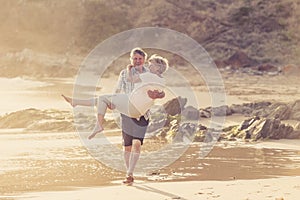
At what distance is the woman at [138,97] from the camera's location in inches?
255

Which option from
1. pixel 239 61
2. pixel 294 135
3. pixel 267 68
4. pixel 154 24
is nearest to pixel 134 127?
pixel 294 135

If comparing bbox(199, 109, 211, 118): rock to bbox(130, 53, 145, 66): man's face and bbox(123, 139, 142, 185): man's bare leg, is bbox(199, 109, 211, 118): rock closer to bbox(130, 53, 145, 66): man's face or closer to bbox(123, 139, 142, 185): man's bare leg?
bbox(123, 139, 142, 185): man's bare leg

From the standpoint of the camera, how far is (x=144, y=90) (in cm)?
652

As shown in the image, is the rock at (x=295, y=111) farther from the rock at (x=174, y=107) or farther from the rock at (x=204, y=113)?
the rock at (x=174, y=107)

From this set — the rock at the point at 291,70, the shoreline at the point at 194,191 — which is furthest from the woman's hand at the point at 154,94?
the rock at the point at 291,70

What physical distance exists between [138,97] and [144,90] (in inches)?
4.0

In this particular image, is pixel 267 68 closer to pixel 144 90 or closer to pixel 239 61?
pixel 239 61

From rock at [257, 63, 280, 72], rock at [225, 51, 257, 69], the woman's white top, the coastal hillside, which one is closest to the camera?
the woman's white top

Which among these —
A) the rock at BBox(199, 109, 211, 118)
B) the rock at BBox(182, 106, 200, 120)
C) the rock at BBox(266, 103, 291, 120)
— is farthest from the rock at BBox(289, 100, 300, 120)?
the rock at BBox(182, 106, 200, 120)

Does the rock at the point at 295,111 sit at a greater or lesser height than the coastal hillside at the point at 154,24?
lesser

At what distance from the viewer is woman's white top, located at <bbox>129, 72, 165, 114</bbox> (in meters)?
6.46

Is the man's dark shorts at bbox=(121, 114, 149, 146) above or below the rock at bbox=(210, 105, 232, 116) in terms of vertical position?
below

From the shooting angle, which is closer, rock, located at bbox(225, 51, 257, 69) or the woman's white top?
the woman's white top

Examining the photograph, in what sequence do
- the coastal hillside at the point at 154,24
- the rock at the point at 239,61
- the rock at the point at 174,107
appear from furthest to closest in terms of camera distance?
1. the coastal hillside at the point at 154,24
2. the rock at the point at 239,61
3. the rock at the point at 174,107
